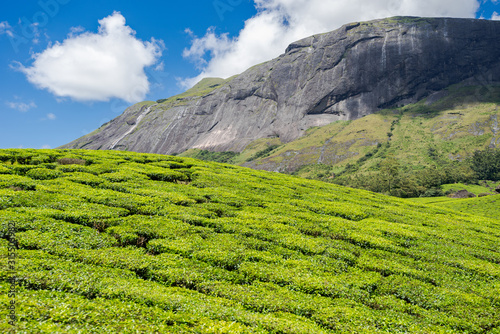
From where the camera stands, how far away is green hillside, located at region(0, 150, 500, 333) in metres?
11.0

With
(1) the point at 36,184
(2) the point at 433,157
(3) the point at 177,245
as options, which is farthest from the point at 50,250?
(2) the point at 433,157

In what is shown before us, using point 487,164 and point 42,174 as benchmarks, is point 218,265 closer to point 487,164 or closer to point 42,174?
point 42,174

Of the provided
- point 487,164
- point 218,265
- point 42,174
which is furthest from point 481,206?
point 487,164

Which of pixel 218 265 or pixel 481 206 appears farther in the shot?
pixel 481 206

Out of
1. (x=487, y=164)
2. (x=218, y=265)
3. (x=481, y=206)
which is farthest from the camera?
(x=487, y=164)

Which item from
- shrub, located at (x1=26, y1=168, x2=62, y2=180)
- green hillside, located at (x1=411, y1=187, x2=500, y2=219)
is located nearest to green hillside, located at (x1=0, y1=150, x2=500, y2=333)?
shrub, located at (x1=26, y1=168, x2=62, y2=180)

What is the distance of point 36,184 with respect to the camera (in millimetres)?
24469

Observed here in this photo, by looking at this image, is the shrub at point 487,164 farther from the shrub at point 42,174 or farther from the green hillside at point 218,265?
the shrub at point 42,174

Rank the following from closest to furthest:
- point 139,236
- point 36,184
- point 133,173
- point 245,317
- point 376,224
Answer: point 245,317, point 139,236, point 36,184, point 376,224, point 133,173

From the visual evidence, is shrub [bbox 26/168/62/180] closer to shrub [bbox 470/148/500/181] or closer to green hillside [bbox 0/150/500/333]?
green hillside [bbox 0/150/500/333]

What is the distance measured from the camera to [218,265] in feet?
53.3

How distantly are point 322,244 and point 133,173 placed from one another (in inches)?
995

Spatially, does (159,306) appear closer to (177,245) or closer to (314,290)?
(177,245)

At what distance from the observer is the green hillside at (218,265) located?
1096 centimetres
